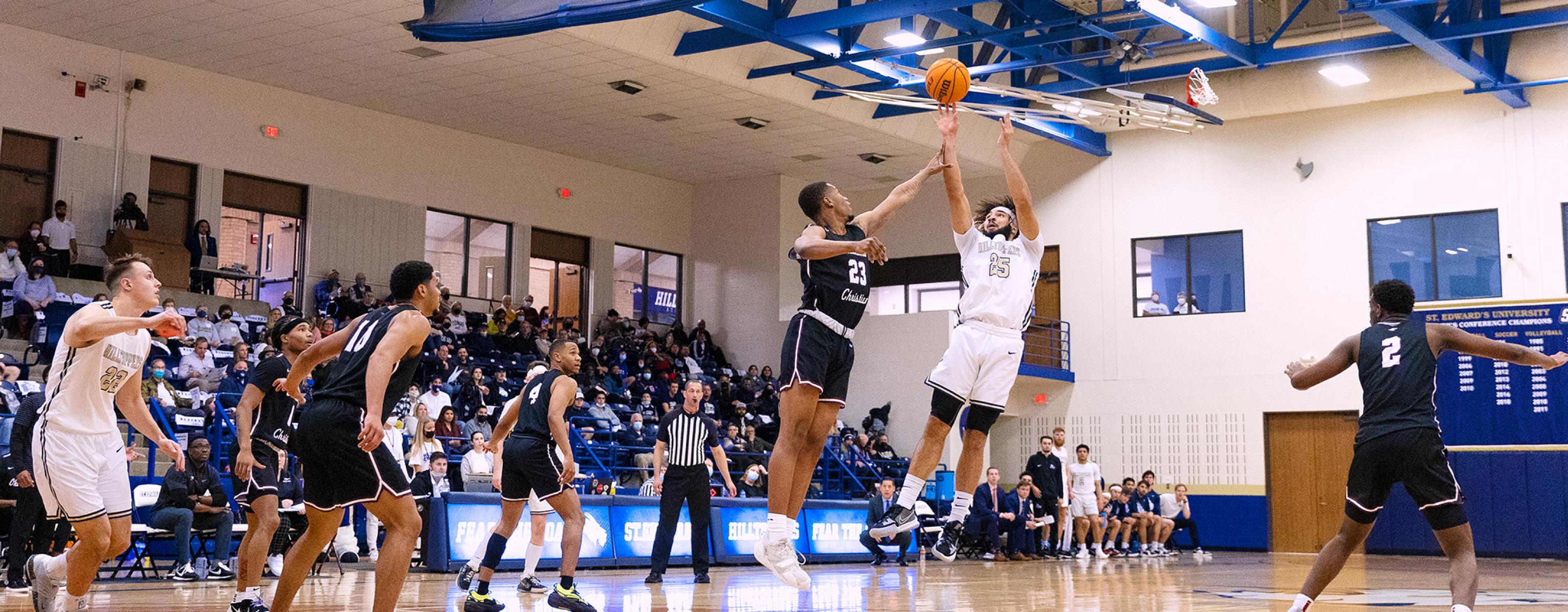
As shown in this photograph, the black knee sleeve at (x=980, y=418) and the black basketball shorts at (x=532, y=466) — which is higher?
the black knee sleeve at (x=980, y=418)

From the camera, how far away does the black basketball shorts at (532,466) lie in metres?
9.03

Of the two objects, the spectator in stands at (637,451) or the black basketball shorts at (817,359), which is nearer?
the black basketball shorts at (817,359)

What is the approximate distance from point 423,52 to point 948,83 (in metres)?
13.7

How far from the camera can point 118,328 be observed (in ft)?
20.2

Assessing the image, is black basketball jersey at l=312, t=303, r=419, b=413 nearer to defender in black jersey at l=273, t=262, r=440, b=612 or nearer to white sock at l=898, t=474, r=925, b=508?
defender in black jersey at l=273, t=262, r=440, b=612

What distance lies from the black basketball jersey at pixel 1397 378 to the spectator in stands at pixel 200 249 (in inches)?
684

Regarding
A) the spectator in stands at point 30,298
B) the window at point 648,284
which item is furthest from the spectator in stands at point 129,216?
the window at point 648,284

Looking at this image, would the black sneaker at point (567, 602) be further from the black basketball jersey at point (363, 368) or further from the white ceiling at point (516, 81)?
the white ceiling at point (516, 81)

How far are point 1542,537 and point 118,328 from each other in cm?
1962

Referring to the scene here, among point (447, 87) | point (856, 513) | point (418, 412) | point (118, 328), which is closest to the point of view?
point (118, 328)

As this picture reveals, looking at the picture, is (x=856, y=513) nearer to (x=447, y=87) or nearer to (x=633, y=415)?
(x=633, y=415)

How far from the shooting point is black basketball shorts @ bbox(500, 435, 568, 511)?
29.6ft

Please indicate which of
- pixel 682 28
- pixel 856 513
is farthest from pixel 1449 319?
pixel 682 28

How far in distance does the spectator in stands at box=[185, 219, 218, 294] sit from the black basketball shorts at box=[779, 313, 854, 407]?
1548 centimetres
